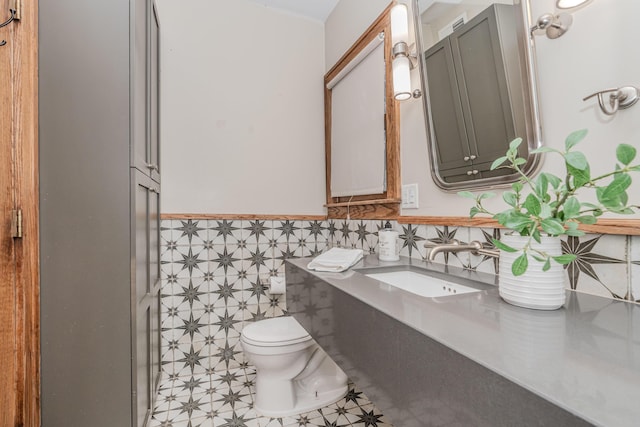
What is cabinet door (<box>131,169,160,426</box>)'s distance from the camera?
1.13 metres

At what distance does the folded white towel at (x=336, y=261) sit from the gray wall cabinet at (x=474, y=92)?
56 cm

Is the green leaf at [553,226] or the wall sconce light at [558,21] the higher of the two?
the wall sconce light at [558,21]

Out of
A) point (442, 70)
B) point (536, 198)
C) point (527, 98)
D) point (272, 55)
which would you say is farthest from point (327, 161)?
point (536, 198)

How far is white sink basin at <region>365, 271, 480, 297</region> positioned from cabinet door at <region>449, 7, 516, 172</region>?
48 centimetres

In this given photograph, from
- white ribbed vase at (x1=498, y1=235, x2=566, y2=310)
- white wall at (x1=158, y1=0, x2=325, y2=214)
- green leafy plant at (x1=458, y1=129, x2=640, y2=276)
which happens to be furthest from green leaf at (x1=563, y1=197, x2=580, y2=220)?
white wall at (x1=158, y1=0, x2=325, y2=214)

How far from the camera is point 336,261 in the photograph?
4.43ft

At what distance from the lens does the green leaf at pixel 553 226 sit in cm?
65

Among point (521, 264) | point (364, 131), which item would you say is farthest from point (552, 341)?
point (364, 131)

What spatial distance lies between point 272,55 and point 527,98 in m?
1.87

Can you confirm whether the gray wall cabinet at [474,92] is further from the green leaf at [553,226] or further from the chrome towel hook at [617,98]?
the green leaf at [553,226]

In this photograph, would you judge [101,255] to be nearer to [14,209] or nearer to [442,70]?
[14,209]

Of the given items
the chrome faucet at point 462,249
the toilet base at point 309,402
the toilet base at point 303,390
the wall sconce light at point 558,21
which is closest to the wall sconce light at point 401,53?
the wall sconce light at point 558,21

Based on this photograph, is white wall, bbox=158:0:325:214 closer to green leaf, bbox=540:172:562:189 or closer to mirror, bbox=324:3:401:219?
mirror, bbox=324:3:401:219

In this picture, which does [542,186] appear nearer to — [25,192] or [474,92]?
[474,92]
